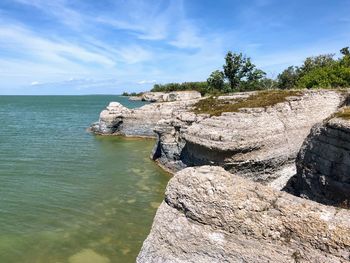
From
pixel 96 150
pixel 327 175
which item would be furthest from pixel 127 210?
pixel 96 150

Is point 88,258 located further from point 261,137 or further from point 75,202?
point 261,137

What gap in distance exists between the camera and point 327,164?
16.1 metres

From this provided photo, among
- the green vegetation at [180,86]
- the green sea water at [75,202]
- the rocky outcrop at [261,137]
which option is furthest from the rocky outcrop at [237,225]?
the green vegetation at [180,86]

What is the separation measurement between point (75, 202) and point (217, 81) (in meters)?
69.7

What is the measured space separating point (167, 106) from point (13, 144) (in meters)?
22.2

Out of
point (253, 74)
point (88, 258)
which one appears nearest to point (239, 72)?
point (253, 74)

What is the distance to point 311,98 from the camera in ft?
89.4

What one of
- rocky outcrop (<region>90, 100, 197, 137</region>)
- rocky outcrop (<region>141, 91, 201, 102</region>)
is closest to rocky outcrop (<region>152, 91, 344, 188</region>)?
rocky outcrop (<region>90, 100, 197, 137</region>)

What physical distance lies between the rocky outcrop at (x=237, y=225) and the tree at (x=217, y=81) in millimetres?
77386

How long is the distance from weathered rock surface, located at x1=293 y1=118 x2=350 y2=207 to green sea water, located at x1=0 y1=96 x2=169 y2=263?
830cm

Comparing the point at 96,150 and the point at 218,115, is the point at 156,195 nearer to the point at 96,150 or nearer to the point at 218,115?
the point at 218,115

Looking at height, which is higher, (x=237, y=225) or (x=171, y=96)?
(x=237, y=225)

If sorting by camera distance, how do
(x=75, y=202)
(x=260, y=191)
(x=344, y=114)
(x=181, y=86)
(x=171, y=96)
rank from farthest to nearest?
(x=181, y=86)
(x=171, y=96)
(x=75, y=202)
(x=344, y=114)
(x=260, y=191)

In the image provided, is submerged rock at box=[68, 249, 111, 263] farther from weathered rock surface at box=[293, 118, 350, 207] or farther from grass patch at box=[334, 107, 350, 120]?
grass patch at box=[334, 107, 350, 120]
